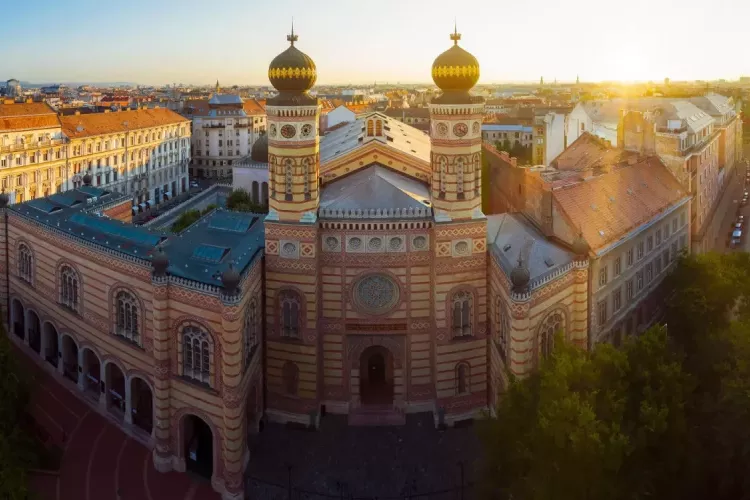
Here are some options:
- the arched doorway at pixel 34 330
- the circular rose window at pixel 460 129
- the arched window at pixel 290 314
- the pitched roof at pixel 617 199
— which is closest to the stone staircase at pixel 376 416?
the arched window at pixel 290 314

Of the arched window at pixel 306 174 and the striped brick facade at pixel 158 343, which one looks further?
the arched window at pixel 306 174

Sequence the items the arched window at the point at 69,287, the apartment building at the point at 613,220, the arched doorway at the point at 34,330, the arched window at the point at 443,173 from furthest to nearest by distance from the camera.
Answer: the arched doorway at the point at 34,330
the arched window at the point at 69,287
the apartment building at the point at 613,220
the arched window at the point at 443,173

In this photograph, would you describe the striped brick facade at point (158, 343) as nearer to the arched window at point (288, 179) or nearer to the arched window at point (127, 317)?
the arched window at point (127, 317)

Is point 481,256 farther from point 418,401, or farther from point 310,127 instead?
point 310,127

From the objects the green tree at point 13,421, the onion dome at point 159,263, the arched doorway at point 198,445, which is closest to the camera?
the green tree at point 13,421

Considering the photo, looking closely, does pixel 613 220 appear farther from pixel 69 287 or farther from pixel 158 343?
pixel 69 287

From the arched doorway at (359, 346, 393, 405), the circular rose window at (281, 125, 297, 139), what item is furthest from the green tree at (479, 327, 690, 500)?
the circular rose window at (281, 125, 297, 139)
